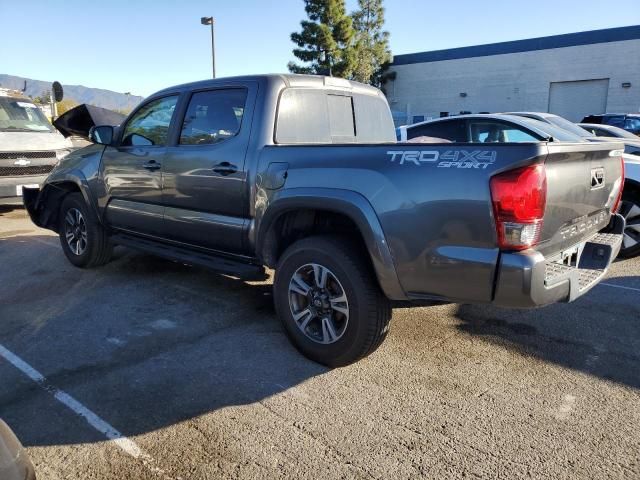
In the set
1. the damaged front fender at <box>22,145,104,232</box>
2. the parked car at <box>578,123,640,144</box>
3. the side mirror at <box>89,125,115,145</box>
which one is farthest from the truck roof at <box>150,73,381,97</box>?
the parked car at <box>578,123,640,144</box>

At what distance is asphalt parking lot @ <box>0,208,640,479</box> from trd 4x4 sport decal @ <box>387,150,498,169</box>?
1.40m

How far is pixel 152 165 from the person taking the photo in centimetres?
473

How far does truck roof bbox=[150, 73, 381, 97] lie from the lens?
4.01 metres

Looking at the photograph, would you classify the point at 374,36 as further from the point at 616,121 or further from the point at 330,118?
the point at 330,118

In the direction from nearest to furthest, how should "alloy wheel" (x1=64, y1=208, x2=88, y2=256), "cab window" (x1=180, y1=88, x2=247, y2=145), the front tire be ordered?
the front tire → "cab window" (x1=180, y1=88, x2=247, y2=145) → "alloy wheel" (x1=64, y1=208, x2=88, y2=256)

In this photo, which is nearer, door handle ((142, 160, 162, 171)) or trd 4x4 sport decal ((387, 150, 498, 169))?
trd 4x4 sport decal ((387, 150, 498, 169))

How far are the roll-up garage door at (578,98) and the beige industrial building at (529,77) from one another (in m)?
0.05

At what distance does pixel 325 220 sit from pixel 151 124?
232 cm

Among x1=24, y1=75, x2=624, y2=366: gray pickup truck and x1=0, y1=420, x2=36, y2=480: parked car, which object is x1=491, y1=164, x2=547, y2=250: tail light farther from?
x1=0, y1=420, x2=36, y2=480: parked car

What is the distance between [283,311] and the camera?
3.68m

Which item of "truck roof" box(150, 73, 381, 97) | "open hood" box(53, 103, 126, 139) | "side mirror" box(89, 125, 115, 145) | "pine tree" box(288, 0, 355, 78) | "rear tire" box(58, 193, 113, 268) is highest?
"pine tree" box(288, 0, 355, 78)

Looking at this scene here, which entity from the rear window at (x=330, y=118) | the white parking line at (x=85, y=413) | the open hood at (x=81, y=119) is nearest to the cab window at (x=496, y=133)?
the rear window at (x=330, y=118)

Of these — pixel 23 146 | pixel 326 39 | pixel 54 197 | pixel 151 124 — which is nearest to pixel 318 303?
pixel 151 124

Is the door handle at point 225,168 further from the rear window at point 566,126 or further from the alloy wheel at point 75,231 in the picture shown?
the rear window at point 566,126
